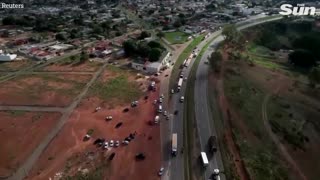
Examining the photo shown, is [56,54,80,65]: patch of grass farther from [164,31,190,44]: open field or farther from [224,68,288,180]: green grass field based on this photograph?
[224,68,288,180]: green grass field

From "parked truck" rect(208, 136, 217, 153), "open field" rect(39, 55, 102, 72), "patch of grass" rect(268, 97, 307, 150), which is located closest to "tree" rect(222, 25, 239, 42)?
"patch of grass" rect(268, 97, 307, 150)

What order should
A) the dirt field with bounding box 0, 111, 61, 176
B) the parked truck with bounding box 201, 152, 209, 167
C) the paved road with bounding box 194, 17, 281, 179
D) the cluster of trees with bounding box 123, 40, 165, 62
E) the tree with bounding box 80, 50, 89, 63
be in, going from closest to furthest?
the parked truck with bounding box 201, 152, 209, 167 → the paved road with bounding box 194, 17, 281, 179 → the dirt field with bounding box 0, 111, 61, 176 → the cluster of trees with bounding box 123, 40, 165, 62 → the tree with bounding box 80, 50, 89, 63

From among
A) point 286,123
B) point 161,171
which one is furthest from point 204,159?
point 286,123

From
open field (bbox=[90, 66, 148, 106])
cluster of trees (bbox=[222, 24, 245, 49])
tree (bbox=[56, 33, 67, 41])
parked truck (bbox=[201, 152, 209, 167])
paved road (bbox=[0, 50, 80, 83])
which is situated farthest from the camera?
tree (bbox=[56, 33, 67, 41])

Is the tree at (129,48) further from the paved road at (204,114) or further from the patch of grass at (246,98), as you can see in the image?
the patch of grass at (246,98)

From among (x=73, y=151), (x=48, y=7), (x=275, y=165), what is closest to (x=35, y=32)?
(x=48, y=7)

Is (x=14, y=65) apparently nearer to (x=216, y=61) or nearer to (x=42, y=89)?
(x=42, y=89)
